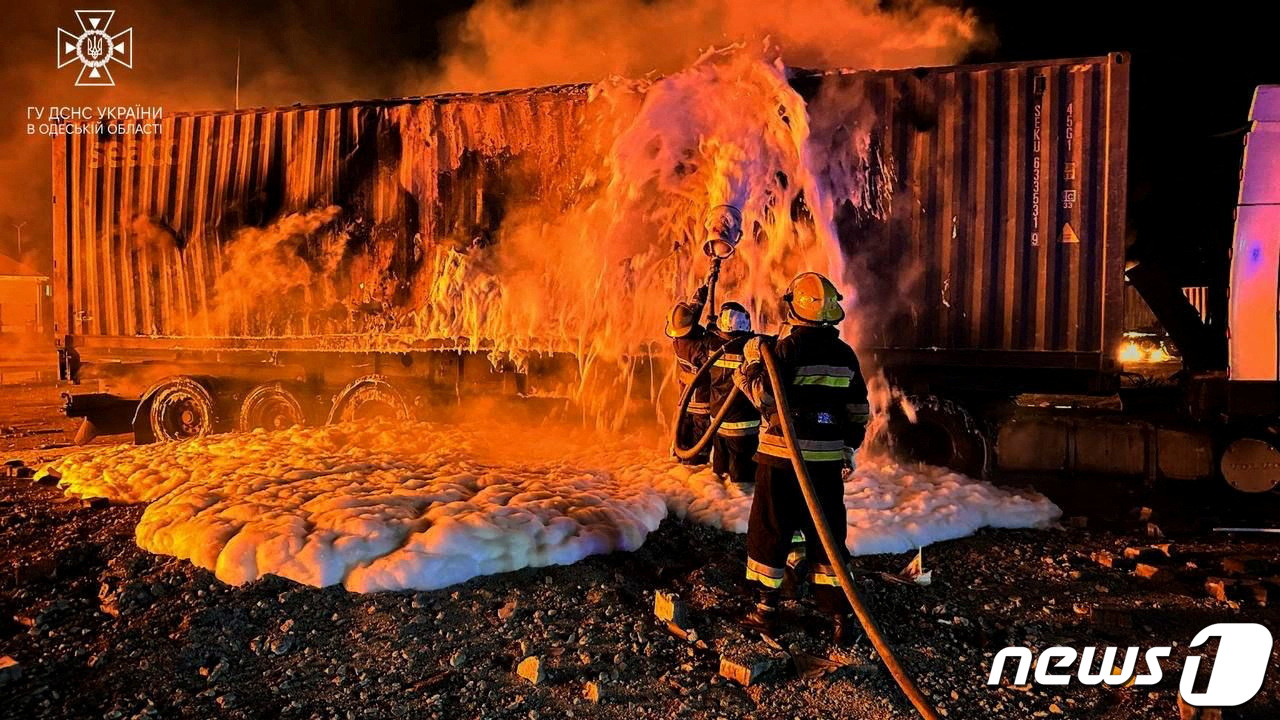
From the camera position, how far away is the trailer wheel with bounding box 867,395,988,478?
683 cm

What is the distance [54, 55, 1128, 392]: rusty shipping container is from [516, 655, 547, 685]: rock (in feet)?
14.8

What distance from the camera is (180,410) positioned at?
8789mm

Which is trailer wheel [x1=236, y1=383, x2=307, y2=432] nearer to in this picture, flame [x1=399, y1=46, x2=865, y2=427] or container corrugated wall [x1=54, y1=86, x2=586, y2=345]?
container corrugated wall [x1=54, y1=86, x2=586, y2=345]

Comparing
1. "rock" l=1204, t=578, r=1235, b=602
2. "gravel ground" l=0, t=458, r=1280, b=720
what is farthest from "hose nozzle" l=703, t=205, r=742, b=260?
"rock" l=1204, t=578, r=1235, b=602

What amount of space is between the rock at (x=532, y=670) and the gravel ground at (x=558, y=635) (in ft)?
0.14

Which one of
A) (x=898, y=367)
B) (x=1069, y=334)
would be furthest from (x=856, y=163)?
(x=1069, y=334)

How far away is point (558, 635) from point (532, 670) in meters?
0.43

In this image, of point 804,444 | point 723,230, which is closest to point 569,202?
point 723,230

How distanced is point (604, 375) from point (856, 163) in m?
3.09

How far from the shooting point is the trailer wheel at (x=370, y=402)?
8195 millimetres

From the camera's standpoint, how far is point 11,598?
13.4 ft

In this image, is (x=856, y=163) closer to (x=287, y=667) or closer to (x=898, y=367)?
(x=898, y=367)

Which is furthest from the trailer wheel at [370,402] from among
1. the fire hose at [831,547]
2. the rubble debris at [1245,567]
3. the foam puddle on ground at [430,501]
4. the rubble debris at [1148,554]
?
the rubble debris at [1245,567]

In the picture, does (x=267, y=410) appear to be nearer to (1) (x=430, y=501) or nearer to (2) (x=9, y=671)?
(1) (x=430, y=501)
